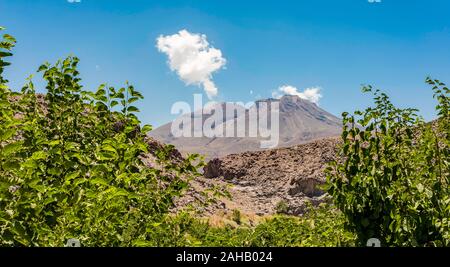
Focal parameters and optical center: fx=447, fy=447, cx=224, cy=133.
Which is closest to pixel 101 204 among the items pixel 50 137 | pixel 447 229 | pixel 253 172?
pixel 50 137

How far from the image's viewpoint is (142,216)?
4.55 metres

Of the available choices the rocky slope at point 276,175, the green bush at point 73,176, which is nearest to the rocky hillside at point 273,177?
the rocky slope at point 276,175

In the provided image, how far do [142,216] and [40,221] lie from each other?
4.02 feet

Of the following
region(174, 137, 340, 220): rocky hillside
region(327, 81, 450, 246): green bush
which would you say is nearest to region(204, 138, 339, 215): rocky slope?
region(174, 137, 340, 220): rocky hillside

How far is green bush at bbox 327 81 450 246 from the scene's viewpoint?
426 centimetres

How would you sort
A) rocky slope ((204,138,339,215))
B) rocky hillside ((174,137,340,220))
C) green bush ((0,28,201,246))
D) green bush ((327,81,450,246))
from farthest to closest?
rocky slope ((204,138,339,215)) → rocky hillside ((174,137,340,220)) → green bush ((327,81,450,246)) → green bush ((0,28,201,246))

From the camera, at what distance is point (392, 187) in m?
4.44

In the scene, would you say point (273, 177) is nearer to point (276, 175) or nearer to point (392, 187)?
point (276, 175)

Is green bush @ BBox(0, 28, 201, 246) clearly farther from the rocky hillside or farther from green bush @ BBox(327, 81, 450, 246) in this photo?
the rocky hillside

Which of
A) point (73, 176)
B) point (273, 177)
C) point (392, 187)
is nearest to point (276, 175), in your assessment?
point (273, 177)

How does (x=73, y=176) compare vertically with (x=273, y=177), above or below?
below

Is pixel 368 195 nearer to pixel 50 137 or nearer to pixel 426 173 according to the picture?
pixel 426 173
